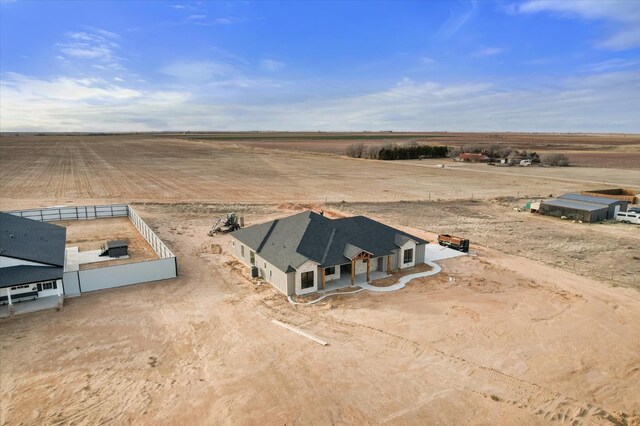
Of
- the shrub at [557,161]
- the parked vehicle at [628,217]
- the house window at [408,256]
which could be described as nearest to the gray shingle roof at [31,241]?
the house window at [408,256]

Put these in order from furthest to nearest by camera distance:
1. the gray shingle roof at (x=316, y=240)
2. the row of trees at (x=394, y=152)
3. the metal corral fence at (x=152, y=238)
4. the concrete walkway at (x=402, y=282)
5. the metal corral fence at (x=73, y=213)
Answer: the row of trees at (x=394, y=152) → the metal corral fence at (x=73, y=213) → the metal corral fence at (x=152, y=238) → the gray shingle roof at (x=316, y=240) → the concrete walkway at (x=402, y=282)

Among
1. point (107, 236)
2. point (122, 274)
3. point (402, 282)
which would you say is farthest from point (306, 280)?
point (107, 236)

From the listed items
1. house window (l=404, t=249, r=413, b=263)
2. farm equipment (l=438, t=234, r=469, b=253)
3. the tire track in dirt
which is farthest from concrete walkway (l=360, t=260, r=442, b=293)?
the tire track in dirt

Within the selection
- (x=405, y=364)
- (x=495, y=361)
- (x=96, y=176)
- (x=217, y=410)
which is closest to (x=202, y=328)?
(x=217, y=410)

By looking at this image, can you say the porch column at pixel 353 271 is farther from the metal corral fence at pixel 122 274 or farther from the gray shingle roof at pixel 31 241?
the gray shingle roof at pixel 31 241

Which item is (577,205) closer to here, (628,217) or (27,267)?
(628,217)
